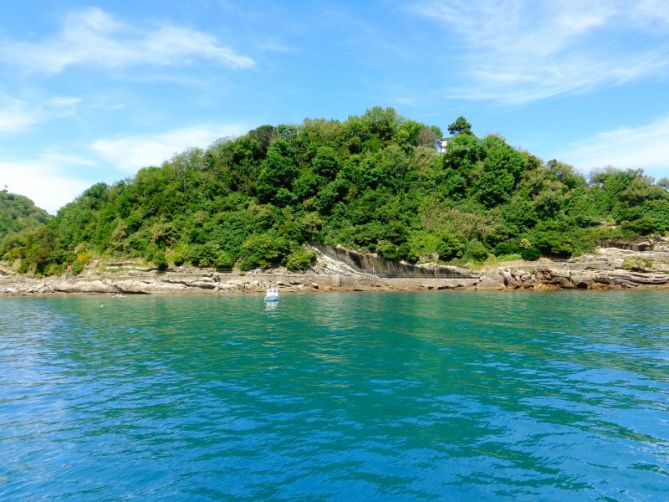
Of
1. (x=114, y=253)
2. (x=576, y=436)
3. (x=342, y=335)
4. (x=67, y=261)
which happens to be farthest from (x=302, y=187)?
(x=576, y=436)

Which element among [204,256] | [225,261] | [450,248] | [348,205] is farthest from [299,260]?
[450,248]

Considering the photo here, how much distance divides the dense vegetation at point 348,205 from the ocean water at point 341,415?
1554 inches

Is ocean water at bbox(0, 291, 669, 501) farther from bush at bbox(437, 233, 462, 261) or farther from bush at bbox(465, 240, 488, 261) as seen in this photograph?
bush at bbox(465, 240, 488, 261)

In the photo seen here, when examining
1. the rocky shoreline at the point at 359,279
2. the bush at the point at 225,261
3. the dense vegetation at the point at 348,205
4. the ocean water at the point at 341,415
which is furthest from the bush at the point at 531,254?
the bush at the point at 225,261

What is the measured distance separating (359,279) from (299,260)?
896 cm

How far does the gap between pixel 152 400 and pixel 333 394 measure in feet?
18.5

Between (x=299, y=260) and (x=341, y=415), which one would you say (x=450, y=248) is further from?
(x=341, y=415)

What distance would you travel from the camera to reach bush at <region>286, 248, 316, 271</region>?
6028 centimetres

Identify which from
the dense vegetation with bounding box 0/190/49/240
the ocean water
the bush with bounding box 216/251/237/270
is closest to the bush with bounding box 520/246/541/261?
the ocean water

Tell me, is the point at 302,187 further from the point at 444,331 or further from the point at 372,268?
the point at 444,331

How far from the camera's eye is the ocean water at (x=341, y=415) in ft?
27.0

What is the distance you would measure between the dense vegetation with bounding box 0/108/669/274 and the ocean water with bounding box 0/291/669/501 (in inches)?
1554

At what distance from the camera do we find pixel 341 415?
11.6 meters

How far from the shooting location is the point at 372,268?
202ft
